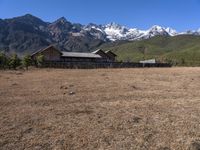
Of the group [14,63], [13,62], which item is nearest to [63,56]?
[14,63]

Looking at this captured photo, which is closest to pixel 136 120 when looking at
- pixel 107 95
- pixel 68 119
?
pixel 68 119

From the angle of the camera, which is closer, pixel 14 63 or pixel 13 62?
pixel 13 62

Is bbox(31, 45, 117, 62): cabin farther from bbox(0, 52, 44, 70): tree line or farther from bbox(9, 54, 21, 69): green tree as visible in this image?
bbox(9, 54, 21, 69): green tree

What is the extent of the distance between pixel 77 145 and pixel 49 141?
0.94m

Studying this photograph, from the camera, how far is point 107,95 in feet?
66.5

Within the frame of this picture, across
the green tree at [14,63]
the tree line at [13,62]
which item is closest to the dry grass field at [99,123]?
the green tree at [14,63]

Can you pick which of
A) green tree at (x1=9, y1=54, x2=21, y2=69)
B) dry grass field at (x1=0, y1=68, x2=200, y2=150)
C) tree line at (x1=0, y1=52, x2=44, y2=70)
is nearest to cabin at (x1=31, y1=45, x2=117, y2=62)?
tree line at (x1=0, y1=52, x2=44, y2=70)

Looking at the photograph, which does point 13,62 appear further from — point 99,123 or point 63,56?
point 99,123

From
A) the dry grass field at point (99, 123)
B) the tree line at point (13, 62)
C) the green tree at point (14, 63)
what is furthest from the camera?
the tree line at point (13, 62)

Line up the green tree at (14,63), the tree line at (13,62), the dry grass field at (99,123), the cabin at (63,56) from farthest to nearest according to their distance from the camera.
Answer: the cabin at (63,56)
the tree line at (13,62)
the green tree at (14,63)
the dry grass field at (99,123)

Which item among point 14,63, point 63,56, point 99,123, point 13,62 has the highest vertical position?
point 63,56

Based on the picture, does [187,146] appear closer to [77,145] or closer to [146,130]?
[146,130]

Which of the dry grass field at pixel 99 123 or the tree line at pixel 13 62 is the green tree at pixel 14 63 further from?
the dry grass field at pixel 99 123

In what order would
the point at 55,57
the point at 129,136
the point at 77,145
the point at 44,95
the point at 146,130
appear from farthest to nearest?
1. the point at 55,57
2. the point at 44,95
3. the point at 146,130
4. the point at 129,136
5. the point at 77,145
